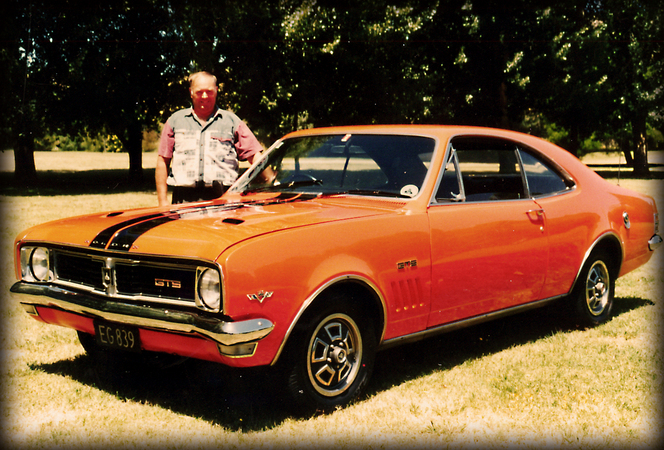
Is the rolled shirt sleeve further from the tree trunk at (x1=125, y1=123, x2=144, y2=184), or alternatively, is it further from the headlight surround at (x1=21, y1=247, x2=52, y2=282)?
the tree trunk at (x1=125, y1=123, x2=144, y2=184)

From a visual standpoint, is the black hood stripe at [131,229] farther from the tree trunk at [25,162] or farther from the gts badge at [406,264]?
the tree trunk at [25,162]

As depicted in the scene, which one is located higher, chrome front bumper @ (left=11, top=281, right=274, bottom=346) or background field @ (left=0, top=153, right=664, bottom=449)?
chrome front bumper @ (left=11, top=281, right=274, bottom=346)

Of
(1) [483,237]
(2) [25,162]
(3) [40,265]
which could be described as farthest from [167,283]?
(2) [25,162]

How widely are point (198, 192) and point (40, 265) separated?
5.82 ft

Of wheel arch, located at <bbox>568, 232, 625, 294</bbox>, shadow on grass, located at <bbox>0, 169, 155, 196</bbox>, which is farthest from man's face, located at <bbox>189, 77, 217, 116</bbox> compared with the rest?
shadow on grass, located at <bbox>0, 169, 155, 196</bbox>

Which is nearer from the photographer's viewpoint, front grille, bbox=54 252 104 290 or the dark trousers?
front grille, bbox=54 252 104 290

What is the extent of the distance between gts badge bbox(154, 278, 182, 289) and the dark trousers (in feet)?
6.86

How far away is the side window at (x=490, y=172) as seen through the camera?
183 inches

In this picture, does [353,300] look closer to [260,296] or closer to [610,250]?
[260,296]

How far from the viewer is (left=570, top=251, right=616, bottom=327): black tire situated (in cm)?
554

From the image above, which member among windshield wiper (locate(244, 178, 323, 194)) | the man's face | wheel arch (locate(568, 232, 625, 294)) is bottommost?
wheel arch (locate(568, 232, 625, 294))

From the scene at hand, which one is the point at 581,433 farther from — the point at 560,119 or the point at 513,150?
the point at 560,119

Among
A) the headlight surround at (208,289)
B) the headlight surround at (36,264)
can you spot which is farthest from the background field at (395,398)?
the headlight surround at (36,264)

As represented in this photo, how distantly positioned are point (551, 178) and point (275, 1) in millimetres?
21120
